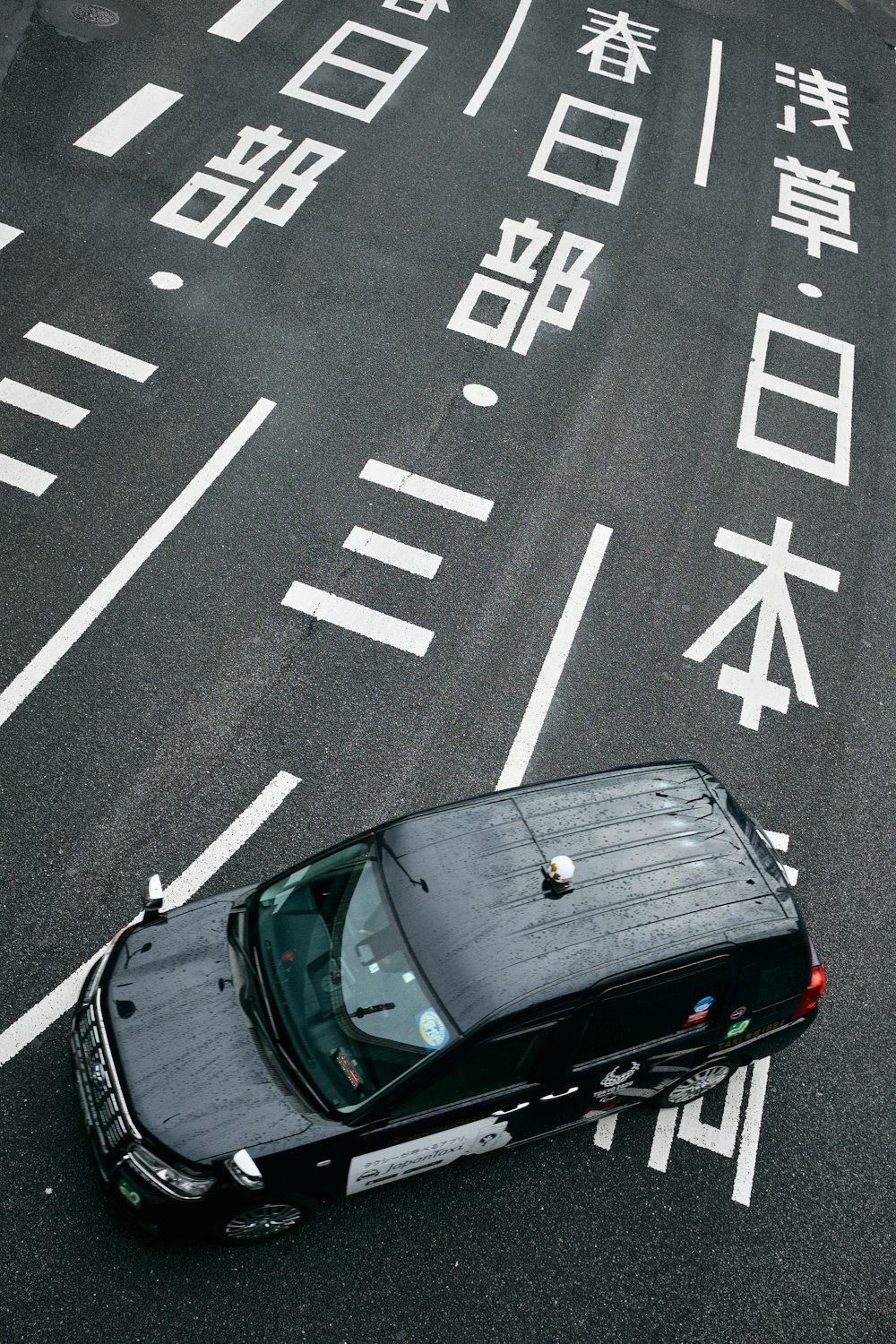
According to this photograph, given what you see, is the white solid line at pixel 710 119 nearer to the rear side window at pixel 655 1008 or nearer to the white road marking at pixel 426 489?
the white road marking at pixel 426 489

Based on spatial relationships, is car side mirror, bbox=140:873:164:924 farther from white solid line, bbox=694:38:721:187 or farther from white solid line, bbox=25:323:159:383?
white solid line, bbox=694:38:721:187

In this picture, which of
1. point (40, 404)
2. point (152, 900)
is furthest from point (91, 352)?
point (152, 900)

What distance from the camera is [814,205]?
583 inches

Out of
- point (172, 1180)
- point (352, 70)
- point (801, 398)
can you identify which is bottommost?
point (172, 1180)

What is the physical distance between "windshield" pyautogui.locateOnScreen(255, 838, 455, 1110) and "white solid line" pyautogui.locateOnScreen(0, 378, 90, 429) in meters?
5.52

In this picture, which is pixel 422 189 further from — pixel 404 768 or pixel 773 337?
pixel 404 768

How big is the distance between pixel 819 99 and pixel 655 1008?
16253 mm

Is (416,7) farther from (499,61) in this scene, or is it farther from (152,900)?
(152,900)

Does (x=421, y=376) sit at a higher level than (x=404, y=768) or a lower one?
higher

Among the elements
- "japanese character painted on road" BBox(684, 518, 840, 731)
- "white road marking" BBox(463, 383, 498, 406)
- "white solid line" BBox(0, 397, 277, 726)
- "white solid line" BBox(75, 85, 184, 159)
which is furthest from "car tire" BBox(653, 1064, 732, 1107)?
"white solid line" BBox(75, 85, 184, 159)

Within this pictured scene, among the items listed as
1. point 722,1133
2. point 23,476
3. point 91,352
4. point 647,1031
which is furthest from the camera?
point 91,352

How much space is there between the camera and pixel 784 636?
957 centimetres

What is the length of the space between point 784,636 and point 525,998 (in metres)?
5.32

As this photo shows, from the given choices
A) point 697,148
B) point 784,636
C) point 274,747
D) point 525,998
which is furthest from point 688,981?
point 697,148
